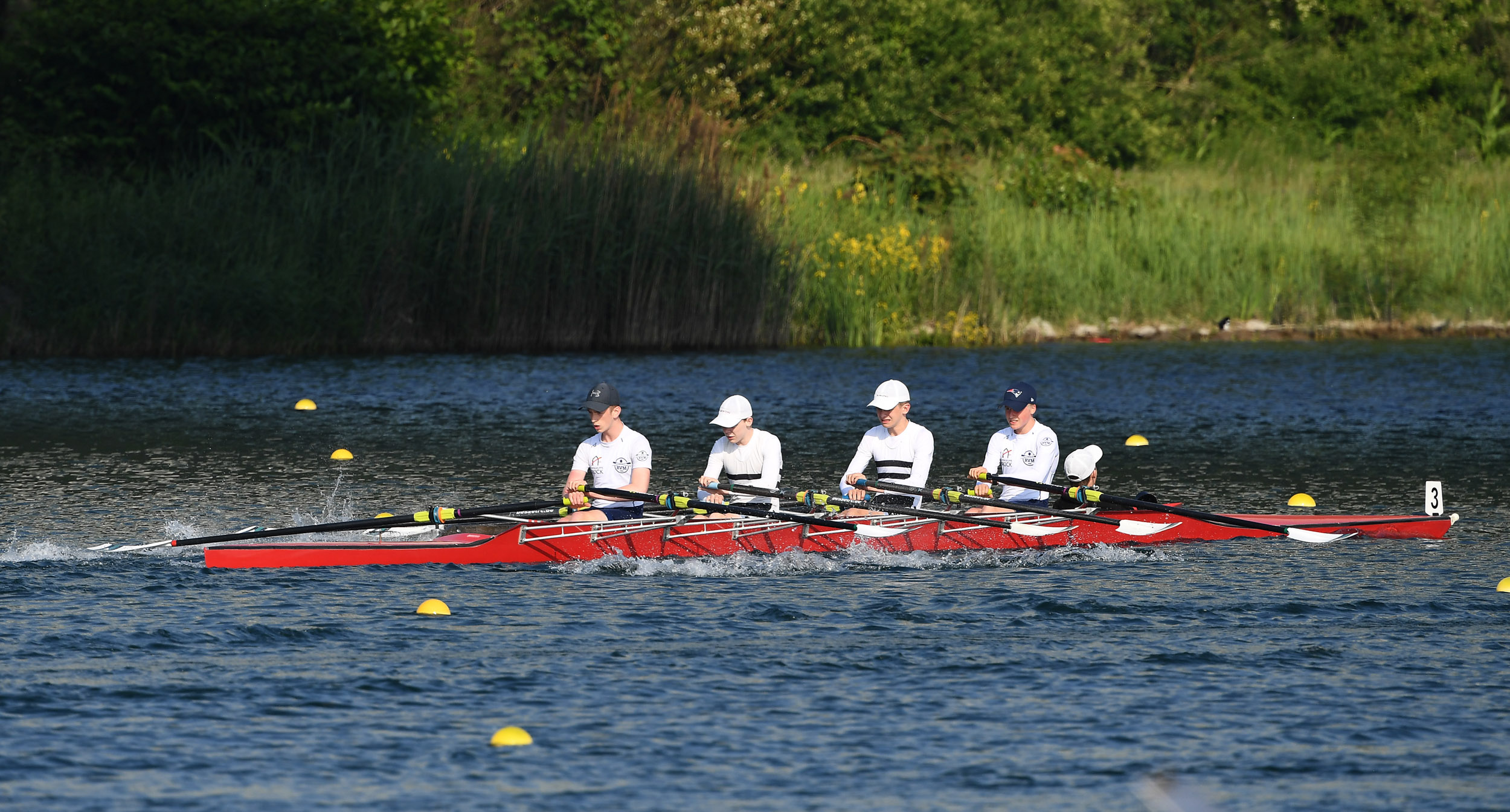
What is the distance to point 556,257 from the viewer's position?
27969 millimetres

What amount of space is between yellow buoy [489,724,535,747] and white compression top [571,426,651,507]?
470 cm

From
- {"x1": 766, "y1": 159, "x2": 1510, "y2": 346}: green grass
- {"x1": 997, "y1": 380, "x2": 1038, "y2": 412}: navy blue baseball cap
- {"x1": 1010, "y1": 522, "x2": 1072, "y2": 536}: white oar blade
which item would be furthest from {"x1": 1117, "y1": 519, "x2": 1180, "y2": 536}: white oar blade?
{"x1": 766, "y1": 159, "x2": 1510, "y2": 346}: green grass

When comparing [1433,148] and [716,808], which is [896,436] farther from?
[1433,148]

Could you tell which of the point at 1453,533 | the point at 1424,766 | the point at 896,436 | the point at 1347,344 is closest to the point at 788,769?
the point at 1424,766

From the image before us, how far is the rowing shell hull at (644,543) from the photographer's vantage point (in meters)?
12.9

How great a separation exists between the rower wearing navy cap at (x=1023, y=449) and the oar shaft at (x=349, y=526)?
145 inches

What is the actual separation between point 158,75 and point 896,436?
19.7 meters

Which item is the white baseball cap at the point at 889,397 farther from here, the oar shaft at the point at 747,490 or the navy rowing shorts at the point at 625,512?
the navy rowing shorts at the point at 625,512

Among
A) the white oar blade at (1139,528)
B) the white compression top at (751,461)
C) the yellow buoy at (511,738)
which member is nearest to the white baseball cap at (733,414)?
the white compression top at (751,461)

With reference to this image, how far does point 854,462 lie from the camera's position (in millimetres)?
14180

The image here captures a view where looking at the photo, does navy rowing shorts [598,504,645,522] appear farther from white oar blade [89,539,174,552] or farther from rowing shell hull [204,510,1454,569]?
white oar blade [89,539,174,552]

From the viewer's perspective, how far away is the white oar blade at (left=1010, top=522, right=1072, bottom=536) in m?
13.7

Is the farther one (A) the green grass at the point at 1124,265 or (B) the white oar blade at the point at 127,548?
(A) the green grass at the point at 1124,265

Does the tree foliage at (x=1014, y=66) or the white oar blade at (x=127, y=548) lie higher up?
the tree foliage at (x=1014, y=66)
